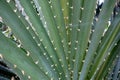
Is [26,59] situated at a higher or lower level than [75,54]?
lower

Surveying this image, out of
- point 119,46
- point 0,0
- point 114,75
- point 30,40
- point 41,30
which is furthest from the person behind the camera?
point 114,75

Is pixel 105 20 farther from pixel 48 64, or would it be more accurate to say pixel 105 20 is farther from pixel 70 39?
pixel 48 64

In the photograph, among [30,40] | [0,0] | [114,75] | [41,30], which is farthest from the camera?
[114,75]

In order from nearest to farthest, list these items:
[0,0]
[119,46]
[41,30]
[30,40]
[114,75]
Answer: [0,0]
[30,40]
[41,30]
[119,46]
[114,75]

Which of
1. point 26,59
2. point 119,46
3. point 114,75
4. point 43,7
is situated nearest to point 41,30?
point 43,7

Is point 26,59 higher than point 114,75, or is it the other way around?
point 114,75

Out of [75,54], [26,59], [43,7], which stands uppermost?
[43,7]

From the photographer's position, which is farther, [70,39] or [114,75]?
[114,75]

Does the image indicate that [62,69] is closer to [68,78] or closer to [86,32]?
[68,78]

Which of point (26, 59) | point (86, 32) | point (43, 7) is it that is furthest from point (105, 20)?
point (26, 59)
